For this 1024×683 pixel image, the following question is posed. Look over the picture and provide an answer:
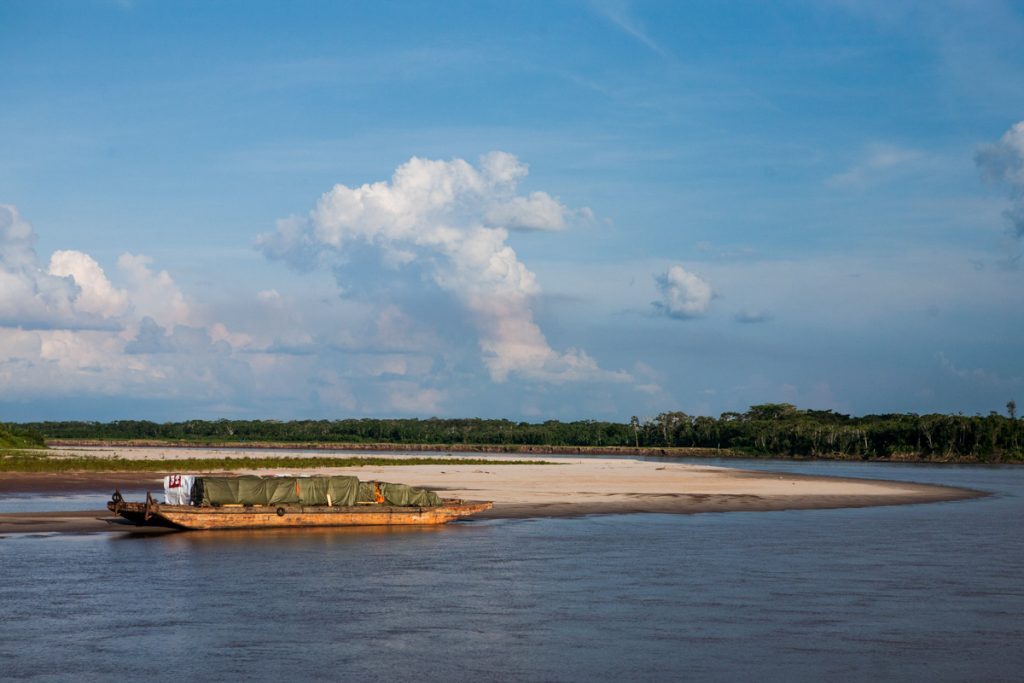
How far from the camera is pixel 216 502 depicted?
147ft

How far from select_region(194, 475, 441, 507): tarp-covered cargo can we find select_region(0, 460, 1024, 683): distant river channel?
5.11 feet

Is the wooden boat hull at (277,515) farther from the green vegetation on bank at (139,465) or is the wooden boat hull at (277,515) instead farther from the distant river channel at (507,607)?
the green vegetation on bank at (139,465)

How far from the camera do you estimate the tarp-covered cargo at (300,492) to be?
4481cm

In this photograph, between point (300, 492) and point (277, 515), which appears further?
point (300, 492)

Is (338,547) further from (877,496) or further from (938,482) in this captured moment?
(938,482)

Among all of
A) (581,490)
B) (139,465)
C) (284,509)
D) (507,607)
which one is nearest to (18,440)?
(139,465)

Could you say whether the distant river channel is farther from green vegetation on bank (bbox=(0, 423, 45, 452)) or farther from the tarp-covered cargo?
green vegetation on bank (bbox=(0, 423, 45, 452))

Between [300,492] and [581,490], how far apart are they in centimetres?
3008

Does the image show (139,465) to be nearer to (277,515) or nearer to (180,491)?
(180,491)

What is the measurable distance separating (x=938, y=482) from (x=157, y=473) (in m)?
67.7

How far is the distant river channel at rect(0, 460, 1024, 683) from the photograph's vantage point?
73.5 feet

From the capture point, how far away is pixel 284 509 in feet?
148

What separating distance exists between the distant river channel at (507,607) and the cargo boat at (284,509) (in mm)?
774

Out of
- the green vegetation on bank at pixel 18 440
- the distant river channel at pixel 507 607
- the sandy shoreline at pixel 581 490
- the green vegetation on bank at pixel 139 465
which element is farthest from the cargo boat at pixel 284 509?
the green vegetation on bank at pixel 18 440
